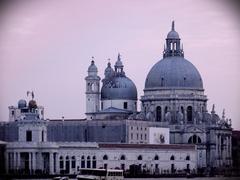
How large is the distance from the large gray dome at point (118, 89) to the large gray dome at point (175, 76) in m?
1.49

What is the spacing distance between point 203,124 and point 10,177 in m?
30.2

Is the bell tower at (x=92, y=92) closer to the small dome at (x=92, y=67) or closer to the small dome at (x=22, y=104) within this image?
the small dome at (x=92, y=67)

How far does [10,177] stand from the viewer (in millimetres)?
68500

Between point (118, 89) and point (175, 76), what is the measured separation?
422 cm

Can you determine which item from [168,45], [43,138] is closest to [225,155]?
[168,45]

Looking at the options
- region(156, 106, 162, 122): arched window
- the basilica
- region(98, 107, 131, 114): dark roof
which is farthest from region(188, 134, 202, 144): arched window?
region(98, 107, 131, 114): dark roof

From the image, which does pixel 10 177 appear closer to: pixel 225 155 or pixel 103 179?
pixel 103 179

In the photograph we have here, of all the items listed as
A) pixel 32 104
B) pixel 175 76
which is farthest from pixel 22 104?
pixel 32 104

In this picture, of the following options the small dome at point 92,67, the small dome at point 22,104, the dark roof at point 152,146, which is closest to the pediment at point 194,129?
the dark roof at point 152,146

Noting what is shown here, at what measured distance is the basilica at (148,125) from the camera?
86.0 metres

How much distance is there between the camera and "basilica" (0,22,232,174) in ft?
282

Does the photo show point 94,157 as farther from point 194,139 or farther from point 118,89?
point 118,89

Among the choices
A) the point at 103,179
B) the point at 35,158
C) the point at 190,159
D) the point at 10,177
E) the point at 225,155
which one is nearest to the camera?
the point at 103,179

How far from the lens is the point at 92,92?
98062 mm
